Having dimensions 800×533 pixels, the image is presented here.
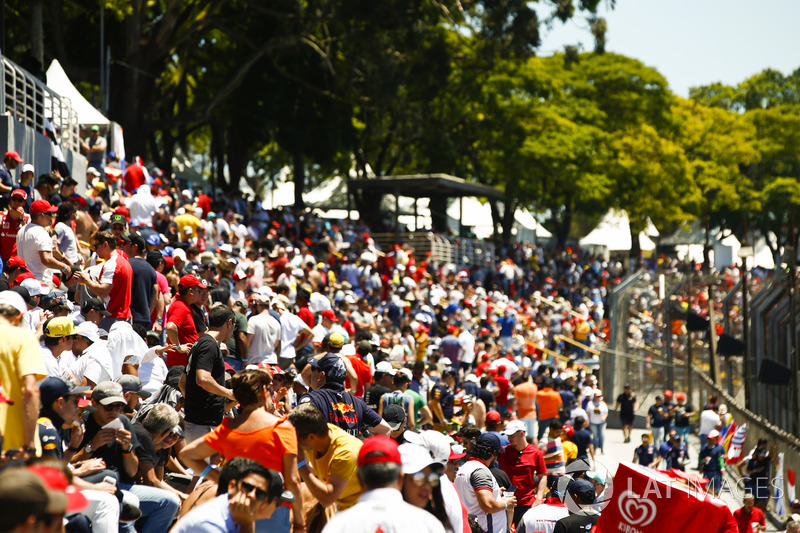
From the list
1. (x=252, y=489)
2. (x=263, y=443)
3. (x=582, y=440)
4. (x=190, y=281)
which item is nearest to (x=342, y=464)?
(x=263, y=443)

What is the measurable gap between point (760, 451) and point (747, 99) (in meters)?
61.6

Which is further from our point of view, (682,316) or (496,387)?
(682,316)

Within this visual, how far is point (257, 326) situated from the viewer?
10.5m

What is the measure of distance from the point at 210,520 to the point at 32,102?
15448mm

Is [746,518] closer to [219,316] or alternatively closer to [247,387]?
[219,316]

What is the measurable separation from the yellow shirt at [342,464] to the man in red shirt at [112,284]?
4.30 m

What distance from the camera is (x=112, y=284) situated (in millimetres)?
9922

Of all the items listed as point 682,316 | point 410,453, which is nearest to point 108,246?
point 410,453

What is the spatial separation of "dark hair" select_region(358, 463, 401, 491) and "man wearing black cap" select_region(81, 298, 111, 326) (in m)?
5.66

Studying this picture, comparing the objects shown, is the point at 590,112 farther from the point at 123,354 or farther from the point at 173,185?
the point at 123,354

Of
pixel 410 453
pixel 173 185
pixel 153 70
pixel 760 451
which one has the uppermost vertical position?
pixel 153 70

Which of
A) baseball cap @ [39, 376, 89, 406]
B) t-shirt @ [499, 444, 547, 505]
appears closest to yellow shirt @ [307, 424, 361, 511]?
baseball cap @ [39, 376, 89, 406]

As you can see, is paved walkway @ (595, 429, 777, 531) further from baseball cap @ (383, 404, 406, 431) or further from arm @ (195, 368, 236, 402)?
arm @ (195, 368, 236, 402)

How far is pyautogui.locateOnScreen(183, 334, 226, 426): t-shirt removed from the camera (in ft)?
24.0
